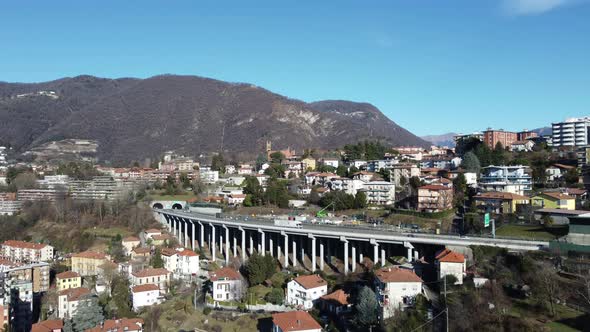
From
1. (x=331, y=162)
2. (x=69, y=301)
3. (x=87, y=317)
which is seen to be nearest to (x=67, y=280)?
(x=69, y=301)

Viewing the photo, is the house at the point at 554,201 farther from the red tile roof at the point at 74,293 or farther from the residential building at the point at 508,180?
the red tile roof at the point at 74,293

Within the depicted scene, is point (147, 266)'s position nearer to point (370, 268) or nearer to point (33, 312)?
point (33, 312)

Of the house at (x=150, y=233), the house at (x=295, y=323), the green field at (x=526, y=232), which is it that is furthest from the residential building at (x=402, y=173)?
the house at (x=295, y=323)

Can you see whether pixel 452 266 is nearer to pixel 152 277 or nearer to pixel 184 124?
pixel 152 277

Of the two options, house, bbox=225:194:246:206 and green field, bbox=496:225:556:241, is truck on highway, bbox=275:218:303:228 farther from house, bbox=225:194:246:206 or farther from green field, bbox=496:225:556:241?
house, bbox=225:194:246:206

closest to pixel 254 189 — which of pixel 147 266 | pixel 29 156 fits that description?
pixel 147 266

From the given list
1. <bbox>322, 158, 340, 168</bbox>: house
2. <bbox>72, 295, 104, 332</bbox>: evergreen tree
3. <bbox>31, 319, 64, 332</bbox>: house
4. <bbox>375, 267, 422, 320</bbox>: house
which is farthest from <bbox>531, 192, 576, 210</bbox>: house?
<bbox>322, 158, 340, 168</bbox>: house

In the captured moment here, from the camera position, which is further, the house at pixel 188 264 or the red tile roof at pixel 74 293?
the house at pixel 188 264
